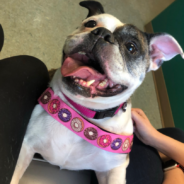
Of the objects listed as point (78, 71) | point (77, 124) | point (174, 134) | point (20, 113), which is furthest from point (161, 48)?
point (20, 113)

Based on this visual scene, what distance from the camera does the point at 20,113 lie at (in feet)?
3.96

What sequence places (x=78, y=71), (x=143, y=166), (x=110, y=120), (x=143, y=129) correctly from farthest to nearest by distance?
(x=143, y=129) → (x=143, y=166) → (x=110, y=120) → (x=78, y=71)

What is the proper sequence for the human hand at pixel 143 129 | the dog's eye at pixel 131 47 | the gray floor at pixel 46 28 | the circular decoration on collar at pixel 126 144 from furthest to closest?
the gray floor at pixel 46 28 < the human hand at pixel 143 129 < the circular decoration on collar at pixel 126 144 < the dog's eye at pixel 131 47

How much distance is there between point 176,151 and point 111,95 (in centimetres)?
109

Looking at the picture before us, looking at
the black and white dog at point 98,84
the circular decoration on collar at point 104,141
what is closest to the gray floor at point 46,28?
the black and white dog at point 98,84

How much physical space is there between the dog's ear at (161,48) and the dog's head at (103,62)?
0.54 ft

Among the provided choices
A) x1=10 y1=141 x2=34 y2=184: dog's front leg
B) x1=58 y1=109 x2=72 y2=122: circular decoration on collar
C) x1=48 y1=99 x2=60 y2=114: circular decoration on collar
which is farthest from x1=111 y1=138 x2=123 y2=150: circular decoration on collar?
x1=10 y1=141 x2=34 y2=184: dog's front leg

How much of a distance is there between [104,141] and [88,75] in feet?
1.80

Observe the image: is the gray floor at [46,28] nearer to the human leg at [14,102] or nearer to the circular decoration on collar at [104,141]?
the human leg at [14,102]

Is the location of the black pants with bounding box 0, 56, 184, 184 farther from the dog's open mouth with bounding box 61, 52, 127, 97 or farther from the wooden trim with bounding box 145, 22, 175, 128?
the wooden trim with bounding box 145, 22, 175, 128

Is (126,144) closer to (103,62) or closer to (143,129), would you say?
(143,129)

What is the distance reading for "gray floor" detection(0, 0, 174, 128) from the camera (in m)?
2.66

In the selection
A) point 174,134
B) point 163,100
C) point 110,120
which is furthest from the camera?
point 163,100

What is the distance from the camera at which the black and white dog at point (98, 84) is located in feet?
3.76
